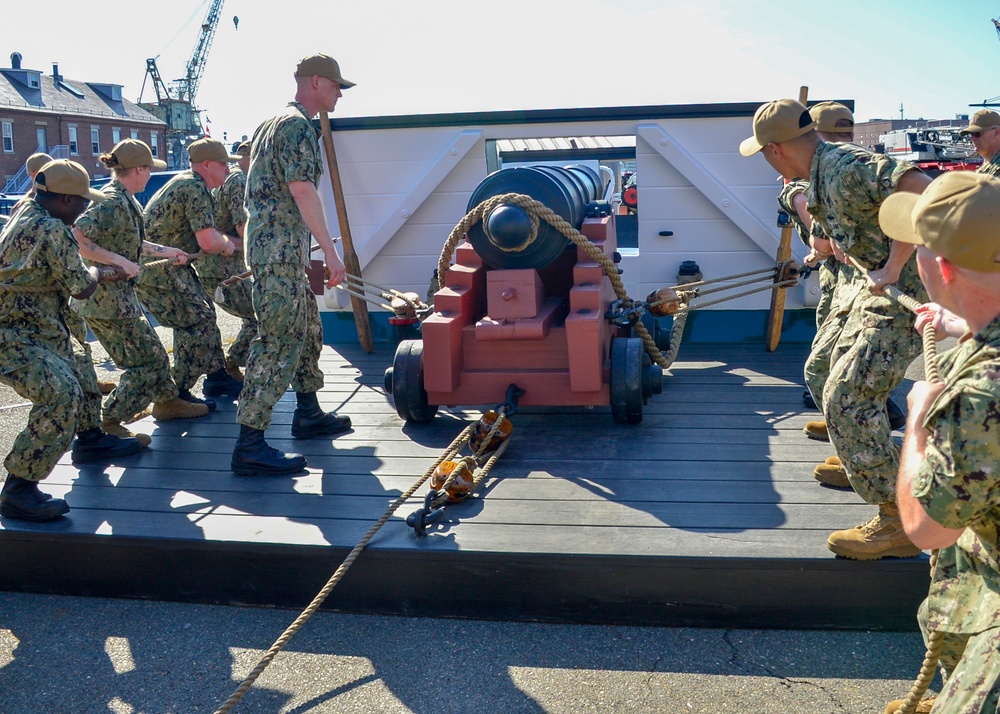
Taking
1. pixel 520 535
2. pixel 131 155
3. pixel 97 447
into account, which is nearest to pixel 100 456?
pixel 97 447

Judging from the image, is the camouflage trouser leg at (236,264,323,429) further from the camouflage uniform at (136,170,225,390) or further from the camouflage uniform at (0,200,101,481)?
the camouflage uniform at (136,170,225,390)

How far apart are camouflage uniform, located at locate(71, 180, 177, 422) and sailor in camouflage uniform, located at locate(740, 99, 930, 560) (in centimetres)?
343

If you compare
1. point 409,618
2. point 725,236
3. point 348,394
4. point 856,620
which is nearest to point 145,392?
point 348,394

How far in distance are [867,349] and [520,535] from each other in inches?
51.9

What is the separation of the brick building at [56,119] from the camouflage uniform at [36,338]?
41265mm

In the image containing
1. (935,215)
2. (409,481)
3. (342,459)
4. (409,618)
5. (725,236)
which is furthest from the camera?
(725,236)

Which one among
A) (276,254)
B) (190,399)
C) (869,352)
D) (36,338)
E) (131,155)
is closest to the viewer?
(869,352)

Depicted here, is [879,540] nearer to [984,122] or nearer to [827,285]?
[827,285]

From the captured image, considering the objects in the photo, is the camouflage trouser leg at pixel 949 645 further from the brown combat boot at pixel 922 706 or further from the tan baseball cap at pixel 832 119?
the tan baseball cap at pixel 832 119

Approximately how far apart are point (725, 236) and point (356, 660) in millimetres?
4660

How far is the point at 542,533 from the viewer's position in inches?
132

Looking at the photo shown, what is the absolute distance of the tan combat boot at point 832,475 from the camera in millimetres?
3688

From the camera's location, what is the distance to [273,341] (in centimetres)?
421

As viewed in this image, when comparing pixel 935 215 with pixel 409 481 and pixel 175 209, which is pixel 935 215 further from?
pixel 175 209
